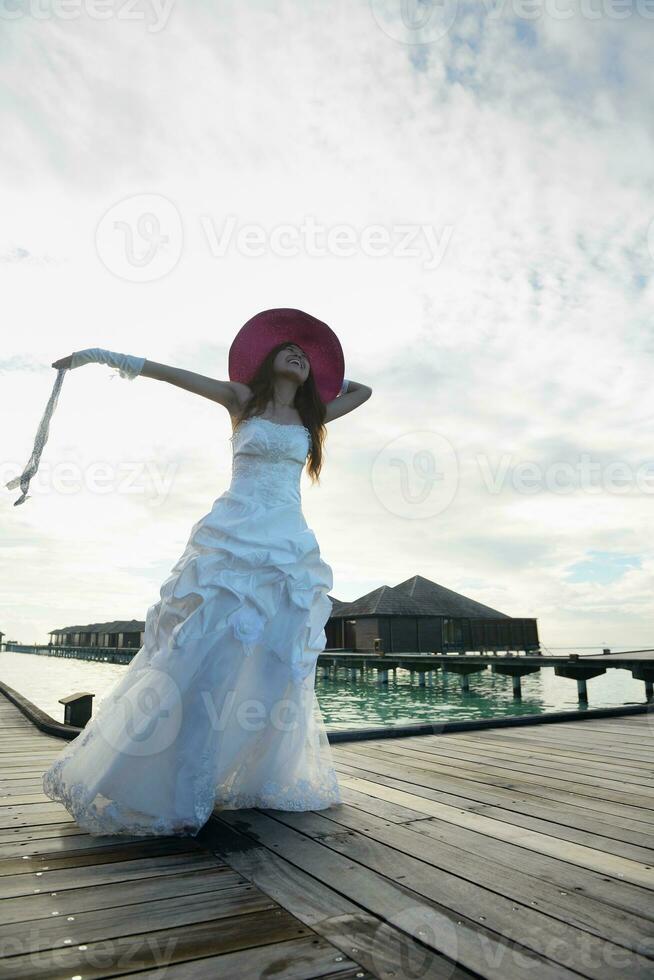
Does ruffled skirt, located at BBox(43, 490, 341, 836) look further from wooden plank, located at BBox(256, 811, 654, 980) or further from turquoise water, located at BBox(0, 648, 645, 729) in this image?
turquoise water, located at BBox(0, 648, 645, 729)

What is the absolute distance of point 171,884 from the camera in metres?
1.82

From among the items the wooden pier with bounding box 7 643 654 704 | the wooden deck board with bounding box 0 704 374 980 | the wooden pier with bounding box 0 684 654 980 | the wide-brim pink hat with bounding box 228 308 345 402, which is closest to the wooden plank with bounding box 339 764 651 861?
the wooden pier with bounding box 0 684 654 980

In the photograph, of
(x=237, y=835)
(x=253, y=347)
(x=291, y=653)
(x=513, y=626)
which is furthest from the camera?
(x=513, y=626)

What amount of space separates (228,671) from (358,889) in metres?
1.02

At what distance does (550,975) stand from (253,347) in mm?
2888

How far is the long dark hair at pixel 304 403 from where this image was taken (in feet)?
10.6

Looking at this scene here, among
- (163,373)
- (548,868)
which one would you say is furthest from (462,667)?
(548,868)

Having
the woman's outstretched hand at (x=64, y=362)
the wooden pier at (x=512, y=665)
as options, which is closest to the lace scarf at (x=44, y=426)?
the woman's outstretched hand at (x=64, y=362)

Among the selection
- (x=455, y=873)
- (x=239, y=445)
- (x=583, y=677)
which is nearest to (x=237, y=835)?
(x=455, y=873)

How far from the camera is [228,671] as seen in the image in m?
2.57

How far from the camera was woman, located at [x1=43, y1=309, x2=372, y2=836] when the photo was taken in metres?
2.39

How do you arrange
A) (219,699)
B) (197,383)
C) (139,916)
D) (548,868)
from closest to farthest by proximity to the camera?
(139,916) < (548,868) < (219,699) < (197,383)

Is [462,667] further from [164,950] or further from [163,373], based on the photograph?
[164,950]

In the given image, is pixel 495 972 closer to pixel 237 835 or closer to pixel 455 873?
pixel 455 873
